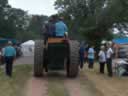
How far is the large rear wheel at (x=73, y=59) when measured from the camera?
18547 millimetres

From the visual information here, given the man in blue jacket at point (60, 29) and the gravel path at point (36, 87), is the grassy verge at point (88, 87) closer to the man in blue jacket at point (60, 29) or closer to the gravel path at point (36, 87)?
the gravel path at point (36, 87)

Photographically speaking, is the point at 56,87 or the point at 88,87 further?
the point at 88,87

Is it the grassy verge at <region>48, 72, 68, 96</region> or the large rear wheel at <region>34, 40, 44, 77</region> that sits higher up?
the large rear wheel at <region>34, 40, 44, 77</region>

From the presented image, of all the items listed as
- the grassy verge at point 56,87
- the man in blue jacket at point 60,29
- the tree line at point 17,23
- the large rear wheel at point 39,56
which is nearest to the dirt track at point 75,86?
the grassy verge at point 56,87

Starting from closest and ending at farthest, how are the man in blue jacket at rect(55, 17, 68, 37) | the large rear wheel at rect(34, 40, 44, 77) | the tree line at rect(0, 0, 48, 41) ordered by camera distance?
1. the large rear wheel at rect(34, 40, 44, 77)
2. the man in blue jacket at rect(55, 17, 68, 37)
3. the tree line at rect(0, 0, 48, 41)

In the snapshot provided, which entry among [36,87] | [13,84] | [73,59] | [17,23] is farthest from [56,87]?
[17,23]

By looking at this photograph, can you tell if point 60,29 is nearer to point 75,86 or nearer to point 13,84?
point 75,86

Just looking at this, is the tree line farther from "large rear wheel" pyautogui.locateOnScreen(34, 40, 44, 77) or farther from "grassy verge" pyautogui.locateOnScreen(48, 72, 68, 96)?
"grassy verge" pyautogui.locateOnScreen(48, 72, 68, 96)

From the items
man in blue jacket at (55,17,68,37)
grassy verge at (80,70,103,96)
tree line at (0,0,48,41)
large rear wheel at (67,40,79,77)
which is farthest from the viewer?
tree line at (0,0,48,41)

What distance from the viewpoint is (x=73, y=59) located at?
18.7 metres

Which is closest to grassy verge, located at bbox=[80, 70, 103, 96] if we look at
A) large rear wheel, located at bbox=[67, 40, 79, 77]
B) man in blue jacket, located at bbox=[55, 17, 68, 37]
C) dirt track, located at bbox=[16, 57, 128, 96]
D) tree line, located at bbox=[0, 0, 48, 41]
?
dirt track, located at bbox=[16, 57, 128, 96]

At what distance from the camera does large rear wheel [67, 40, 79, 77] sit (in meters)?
18.5

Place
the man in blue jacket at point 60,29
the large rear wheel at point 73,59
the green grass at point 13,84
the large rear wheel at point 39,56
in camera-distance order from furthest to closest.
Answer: the man in blue jacket at point 60,29, the large rear wheel at point 39,56, the large rear wheel at point 73,59, the green grass at point 13,84

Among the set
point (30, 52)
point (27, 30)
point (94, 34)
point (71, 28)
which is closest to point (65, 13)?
point (71, 28)
